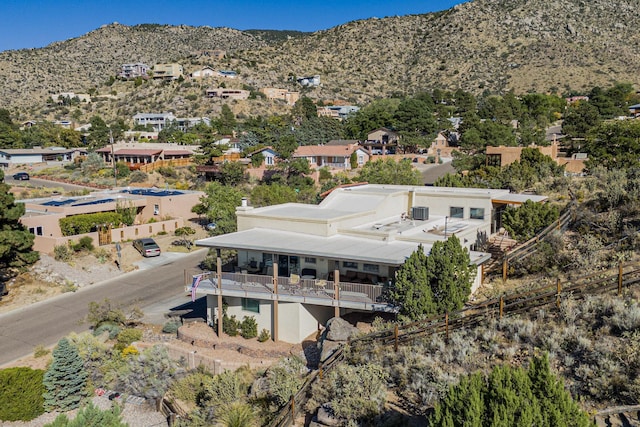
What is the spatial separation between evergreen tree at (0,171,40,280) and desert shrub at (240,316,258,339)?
586 inches

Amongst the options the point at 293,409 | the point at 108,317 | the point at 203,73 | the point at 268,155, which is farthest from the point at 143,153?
the point at 203,73

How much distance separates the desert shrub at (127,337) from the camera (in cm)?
2196

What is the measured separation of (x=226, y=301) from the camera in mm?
22547

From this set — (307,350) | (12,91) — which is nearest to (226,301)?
(307,350)

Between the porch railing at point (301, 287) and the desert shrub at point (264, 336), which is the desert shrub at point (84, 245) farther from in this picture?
the desert shrub at point (264, 336)

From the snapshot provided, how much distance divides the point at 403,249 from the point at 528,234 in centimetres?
736

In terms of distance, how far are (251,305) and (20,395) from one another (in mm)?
8615

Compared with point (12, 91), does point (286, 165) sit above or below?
below

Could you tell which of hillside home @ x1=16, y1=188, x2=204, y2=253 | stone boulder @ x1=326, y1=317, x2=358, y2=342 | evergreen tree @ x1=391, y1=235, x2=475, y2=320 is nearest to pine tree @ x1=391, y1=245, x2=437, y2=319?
evergreen tree @ x1=391, y1=235, x2=475, y2=320

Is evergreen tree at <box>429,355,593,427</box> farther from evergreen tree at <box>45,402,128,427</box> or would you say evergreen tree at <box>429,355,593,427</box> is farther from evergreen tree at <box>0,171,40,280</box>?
evergreen tree at <box>0,171,40,280</box>

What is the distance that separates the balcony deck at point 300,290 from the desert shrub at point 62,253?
47.5ft

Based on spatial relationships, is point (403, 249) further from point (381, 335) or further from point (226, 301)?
point (226, 301)

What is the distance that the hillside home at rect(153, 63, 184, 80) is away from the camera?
124m

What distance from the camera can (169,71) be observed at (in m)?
126
